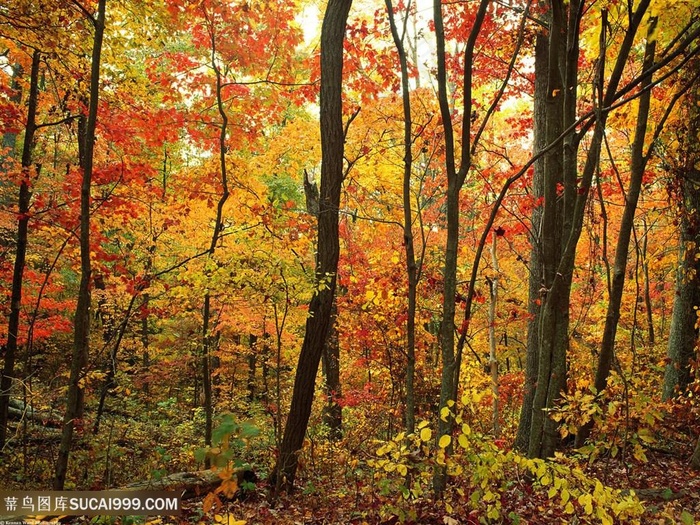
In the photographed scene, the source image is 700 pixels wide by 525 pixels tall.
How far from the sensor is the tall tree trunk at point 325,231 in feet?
19.8

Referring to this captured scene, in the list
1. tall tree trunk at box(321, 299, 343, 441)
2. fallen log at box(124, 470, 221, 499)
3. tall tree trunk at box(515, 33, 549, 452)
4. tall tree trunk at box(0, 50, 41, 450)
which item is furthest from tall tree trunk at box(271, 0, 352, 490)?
tall tree trunk at box(0, 50, 41, 450)

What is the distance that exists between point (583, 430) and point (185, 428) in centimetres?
860

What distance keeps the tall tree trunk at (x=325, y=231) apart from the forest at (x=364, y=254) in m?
0.03

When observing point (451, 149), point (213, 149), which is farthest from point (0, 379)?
point (451, 149)

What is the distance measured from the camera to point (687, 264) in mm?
6820

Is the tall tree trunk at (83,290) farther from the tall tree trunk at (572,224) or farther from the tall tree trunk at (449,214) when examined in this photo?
the tall tree trunk at (572,224)

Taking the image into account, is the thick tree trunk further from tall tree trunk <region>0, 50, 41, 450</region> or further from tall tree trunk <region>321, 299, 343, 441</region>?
tall tree trunk <region>0, 50, 41, 450</region>

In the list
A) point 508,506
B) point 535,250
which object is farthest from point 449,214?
point 535,250

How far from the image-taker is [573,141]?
4.09 metres

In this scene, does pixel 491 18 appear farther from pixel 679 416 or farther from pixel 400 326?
pixel 679 416

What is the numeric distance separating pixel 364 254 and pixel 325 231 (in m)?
5.64

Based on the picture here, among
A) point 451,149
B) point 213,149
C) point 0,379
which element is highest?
point 213,149

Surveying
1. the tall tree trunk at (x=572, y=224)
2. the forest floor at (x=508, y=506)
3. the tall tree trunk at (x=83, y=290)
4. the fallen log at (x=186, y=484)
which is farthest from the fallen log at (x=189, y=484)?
the tall tree trunk at (x=572, y=224)

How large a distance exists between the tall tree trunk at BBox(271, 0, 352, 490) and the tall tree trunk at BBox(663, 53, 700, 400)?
4.67 m
